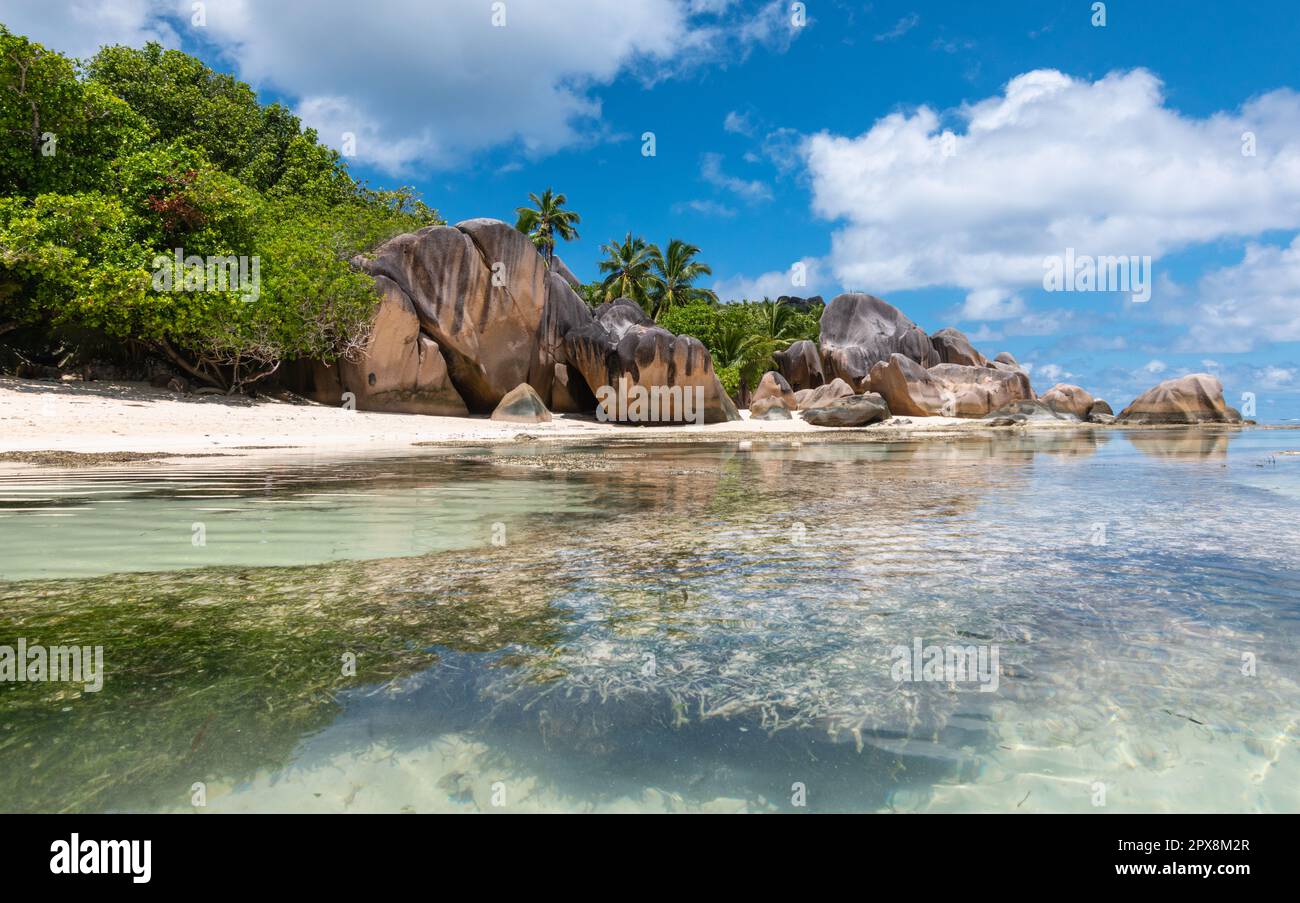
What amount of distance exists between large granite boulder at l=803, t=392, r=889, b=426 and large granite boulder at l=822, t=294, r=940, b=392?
15362 millimetres

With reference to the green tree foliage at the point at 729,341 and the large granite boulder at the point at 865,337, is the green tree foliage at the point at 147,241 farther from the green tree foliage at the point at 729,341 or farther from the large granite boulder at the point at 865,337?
the large granite boulder at the point at 865,337

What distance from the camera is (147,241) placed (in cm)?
1825

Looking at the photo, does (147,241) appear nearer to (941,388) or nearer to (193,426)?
(193,426)

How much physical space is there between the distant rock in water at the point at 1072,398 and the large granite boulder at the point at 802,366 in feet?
42.3

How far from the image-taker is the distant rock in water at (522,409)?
2545cm

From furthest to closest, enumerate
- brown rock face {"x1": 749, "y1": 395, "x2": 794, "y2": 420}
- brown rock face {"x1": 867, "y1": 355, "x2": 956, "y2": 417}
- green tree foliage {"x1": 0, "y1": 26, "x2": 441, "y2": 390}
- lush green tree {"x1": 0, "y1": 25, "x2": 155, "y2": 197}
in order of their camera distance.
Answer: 1. brown rock face {"x1": 867, "y1": 355, "x2": 956, "y2": 417}
2. brown rock face {"x1": 749, "y1": 395, "x2": 794, "y2": 420}
3. lush green tree {"x1": 0, "y1": 25, "x2": 155, "y2": 197}
4. green tree foliage {"x1": 0, "y1": 26, "x2": 441, "y2": 390}

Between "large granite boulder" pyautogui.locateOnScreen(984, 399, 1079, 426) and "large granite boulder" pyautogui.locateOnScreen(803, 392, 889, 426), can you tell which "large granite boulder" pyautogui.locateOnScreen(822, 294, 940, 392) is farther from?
"large granite boulder" pyautogui.locateOnScreen(803, 392, 889, 426)

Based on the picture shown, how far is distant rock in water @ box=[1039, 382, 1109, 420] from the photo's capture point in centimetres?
4131

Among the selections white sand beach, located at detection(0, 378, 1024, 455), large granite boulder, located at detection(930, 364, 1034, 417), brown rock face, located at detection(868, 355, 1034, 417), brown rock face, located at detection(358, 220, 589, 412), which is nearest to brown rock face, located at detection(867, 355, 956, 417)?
brown rock face, located at detection(868, 355, 1034, 417)

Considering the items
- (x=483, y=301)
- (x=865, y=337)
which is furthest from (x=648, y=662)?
(x=865, y=337)

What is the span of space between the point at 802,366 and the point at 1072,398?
50.9ft
